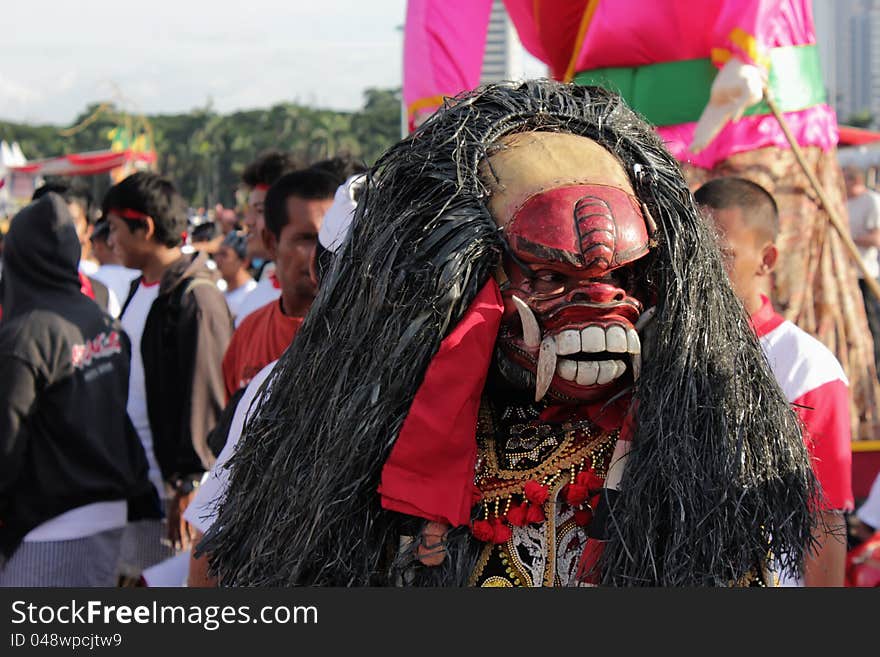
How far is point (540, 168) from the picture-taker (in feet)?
5.84

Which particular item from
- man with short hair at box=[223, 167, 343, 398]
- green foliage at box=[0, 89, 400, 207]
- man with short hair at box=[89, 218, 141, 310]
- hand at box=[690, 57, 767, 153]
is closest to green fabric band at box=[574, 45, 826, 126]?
hand at box=[690, 57, 767, 153]

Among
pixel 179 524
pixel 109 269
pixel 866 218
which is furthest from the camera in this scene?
pixel 866 218

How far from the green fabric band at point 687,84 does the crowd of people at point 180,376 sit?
67 centimetres

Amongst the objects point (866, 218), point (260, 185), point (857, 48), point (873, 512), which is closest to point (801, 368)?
point (873, 512)

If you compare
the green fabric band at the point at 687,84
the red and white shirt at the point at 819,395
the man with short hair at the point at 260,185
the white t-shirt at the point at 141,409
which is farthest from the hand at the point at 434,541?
the man with short hair at the point at 260,185

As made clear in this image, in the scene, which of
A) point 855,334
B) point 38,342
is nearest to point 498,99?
point 38,342

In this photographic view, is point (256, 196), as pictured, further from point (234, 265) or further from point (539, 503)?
point (539, 503)

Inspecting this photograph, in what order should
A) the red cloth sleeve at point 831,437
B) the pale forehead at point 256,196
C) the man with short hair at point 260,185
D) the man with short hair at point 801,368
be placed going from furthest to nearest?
the pale forehead at point 256,196
the man with short hair at point 260,185
the red cloth sleeve at point 831,437
the man with short hair at point 801,368

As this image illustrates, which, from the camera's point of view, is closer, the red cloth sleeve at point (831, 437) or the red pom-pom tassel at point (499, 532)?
the red pom-pom tassel at point (499, 532)

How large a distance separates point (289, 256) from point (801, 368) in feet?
4.91

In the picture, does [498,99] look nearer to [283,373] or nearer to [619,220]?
[619,220]

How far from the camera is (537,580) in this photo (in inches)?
69.6

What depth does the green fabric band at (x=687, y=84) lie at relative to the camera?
3625 mm

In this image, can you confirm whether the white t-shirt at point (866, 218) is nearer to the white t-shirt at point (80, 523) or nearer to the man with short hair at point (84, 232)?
the man with short hair at point (84, 232)
